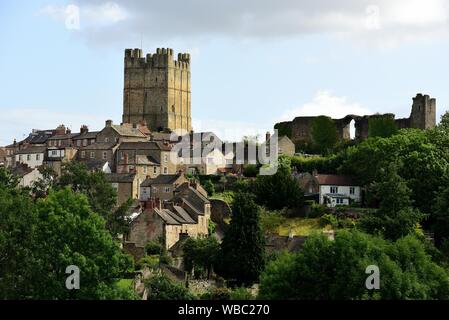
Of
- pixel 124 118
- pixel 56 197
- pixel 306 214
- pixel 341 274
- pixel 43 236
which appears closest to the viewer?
pixel 341 274

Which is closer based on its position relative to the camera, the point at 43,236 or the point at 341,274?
the point at 341,274

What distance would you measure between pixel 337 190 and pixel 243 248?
1970 centimetres

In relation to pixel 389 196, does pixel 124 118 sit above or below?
above

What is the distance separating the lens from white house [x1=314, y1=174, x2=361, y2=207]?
82.9 meters

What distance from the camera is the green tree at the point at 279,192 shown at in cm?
7981

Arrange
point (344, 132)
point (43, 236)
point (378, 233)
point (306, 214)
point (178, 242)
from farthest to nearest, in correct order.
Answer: point (344, 132) < point (306, 214) < point (178, 242) < point (378, 233) < point (43, 236)

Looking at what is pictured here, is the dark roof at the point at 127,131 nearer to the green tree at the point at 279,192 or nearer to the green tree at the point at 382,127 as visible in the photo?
the green tree at the point at 382,127

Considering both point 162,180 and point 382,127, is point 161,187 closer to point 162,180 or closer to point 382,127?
point 162,180

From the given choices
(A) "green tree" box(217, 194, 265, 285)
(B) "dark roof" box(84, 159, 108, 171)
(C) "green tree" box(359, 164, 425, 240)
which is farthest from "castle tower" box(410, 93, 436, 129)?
(A) "green tree" box(217, 194, 265, 285)

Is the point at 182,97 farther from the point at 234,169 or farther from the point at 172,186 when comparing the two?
the point at 172,186
